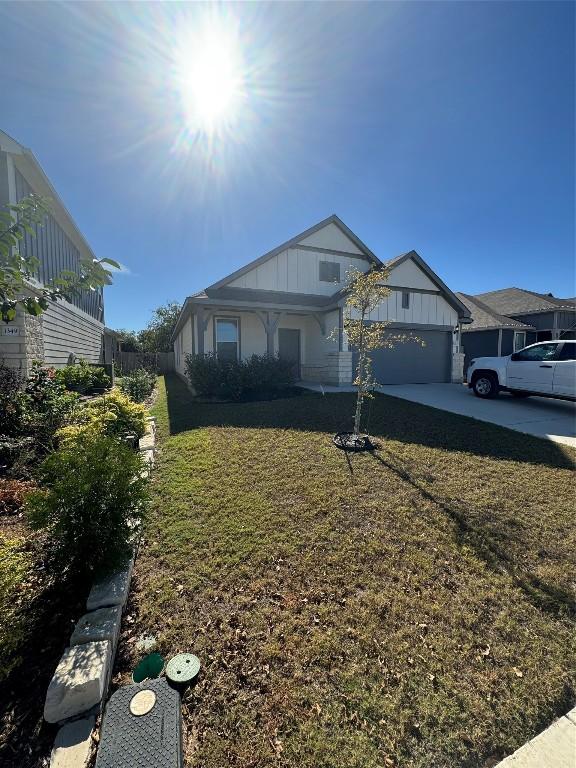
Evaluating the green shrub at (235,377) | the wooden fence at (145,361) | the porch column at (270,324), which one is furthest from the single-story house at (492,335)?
the wooden fence at (145,361)

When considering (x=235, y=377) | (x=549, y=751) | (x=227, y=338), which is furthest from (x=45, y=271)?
(x=549, y=751)

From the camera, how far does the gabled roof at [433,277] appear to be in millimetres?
13122

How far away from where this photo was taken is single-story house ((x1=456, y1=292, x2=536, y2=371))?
18.6 metres

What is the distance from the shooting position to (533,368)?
9.15m

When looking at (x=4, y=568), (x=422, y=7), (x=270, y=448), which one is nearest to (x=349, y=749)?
(x=4, y=568)

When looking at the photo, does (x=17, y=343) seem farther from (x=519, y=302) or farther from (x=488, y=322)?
(x=519, y=302)

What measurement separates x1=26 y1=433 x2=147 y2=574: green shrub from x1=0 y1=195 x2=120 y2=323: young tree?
3.99 ft

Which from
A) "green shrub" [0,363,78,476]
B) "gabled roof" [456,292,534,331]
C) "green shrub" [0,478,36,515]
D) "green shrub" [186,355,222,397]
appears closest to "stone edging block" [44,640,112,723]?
"green shrub" [0,478,36,515]

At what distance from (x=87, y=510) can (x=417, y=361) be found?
13.7 metres

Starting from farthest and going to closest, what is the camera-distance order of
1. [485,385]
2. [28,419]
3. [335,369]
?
[335,369], [485,385], [28,419]

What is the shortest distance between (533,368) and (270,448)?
8.20 m

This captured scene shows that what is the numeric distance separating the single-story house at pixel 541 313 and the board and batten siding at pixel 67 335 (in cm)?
2472

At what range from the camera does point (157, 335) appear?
36844 millimetres

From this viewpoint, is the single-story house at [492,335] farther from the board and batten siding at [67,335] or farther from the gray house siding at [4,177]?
the gray house siding at [4,177]
